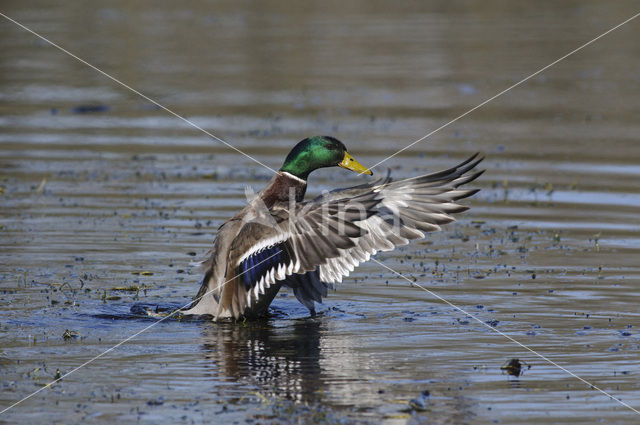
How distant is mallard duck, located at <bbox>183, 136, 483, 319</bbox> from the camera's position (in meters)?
7.50

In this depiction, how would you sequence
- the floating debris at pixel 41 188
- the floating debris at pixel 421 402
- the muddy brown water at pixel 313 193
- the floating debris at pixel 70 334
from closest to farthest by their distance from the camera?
1. the floating debris at pixel 421 402
2. the muddy brown water at pixel 313 193
3. the floating debris at pixel 70 334
4. the floating debris at pixel 41 188

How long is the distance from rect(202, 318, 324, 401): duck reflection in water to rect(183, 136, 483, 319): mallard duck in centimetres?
25

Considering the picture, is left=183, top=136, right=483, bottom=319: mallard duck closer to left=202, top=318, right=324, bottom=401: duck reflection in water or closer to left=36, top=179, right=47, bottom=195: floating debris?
left=202, top=318, right=324, bottom=401: duck reflection in water

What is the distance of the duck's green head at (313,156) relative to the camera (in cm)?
857

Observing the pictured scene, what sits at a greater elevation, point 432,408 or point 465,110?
point 465,110

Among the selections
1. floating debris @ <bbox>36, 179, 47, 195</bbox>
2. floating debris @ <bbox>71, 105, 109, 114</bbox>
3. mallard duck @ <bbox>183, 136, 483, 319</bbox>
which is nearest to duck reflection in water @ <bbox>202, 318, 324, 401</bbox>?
mallard duck @ <bbox>183, 136, 483, 319</bbox>

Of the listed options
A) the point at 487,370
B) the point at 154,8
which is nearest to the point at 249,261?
the point at 487,370

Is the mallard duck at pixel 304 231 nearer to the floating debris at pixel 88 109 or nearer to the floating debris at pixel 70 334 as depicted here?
the floating debris at pixel 70 334

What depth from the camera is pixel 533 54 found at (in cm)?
2233

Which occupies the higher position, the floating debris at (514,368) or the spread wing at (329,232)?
the spread wing at (329,232)

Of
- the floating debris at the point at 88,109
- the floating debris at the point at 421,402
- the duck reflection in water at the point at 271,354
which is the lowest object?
the floating debris at the point at 421,402

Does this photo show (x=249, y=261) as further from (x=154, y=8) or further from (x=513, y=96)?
(x=154, y=8)

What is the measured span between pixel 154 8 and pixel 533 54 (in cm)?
1414

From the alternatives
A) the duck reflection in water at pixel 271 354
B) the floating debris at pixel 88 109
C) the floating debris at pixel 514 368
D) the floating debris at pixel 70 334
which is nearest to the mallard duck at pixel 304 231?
the duck reflection in water at pixel 271 354
